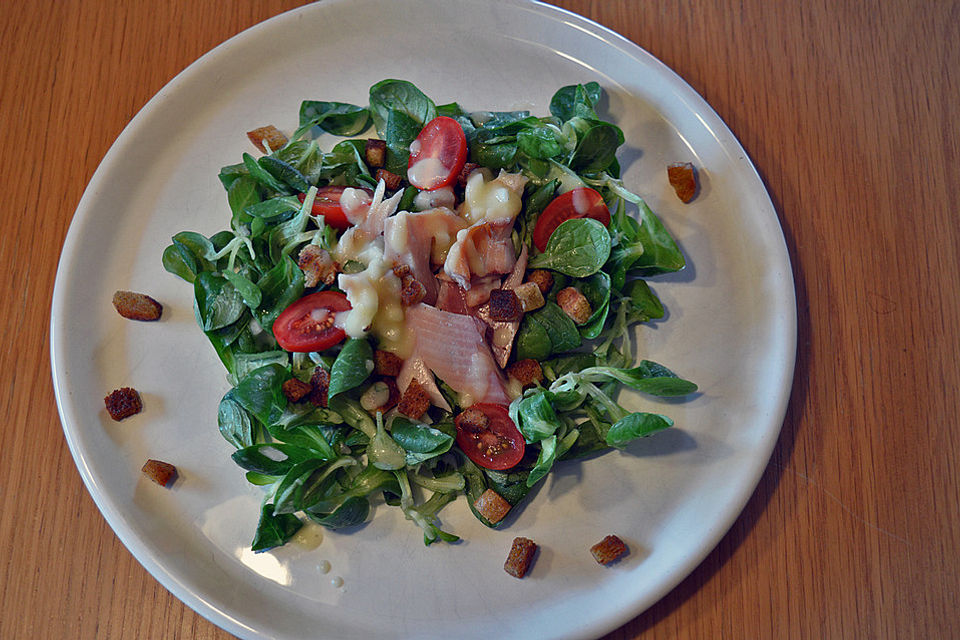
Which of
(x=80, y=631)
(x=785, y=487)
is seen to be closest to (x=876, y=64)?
(x=785, y=487)

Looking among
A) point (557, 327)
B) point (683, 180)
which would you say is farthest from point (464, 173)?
point (683, 180)

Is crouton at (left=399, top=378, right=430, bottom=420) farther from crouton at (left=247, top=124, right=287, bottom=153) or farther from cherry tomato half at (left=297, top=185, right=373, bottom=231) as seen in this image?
crouton at (left=247, top=124, right=287, bottom=153)

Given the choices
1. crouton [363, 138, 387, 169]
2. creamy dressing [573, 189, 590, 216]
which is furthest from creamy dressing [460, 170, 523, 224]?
crouton [363, 138, 387, 169]

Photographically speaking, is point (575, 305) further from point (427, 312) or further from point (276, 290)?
point (276, 290)

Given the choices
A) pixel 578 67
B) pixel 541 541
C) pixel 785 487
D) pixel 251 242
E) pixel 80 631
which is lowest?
pixel 80 631

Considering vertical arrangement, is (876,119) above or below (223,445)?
above

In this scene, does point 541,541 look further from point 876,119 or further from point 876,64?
point 876,64
